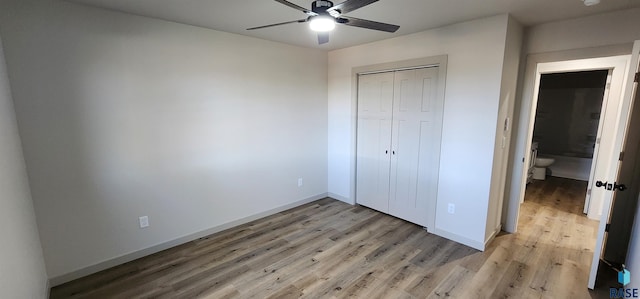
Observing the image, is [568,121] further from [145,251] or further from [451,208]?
[145,251]

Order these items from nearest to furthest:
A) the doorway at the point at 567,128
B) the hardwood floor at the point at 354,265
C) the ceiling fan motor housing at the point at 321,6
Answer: the ceiling fan motor housing at the point at 321,6, the hardwood floor at the point at 354,265, the doorway at the point at 567,128

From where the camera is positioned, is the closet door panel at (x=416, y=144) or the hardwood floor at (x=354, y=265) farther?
the closet door panel at (x=416, y=144)

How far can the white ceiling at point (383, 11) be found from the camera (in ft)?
7.25

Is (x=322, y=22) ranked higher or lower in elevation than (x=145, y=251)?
higher

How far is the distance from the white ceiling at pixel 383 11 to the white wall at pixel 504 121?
0.67ft

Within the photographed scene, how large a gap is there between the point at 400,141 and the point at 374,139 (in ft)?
1.40

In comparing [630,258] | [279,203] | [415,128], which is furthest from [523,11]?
[279,203]

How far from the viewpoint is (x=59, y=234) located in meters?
2.30

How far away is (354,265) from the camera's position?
266cm

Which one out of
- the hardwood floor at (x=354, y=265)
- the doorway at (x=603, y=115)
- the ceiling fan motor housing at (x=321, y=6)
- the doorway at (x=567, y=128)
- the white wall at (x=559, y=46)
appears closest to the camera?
the ceiling fan motor housing at (x=321, y=6)

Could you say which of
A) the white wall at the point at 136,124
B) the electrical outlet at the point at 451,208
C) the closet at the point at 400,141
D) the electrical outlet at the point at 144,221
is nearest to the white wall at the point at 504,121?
the electrical outlet at the point at 451,208

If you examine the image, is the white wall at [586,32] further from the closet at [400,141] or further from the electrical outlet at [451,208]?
the electrical outlet at [451,208]

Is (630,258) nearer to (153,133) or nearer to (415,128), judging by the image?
(415,128)

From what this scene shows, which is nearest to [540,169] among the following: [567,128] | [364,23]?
[567,128]
